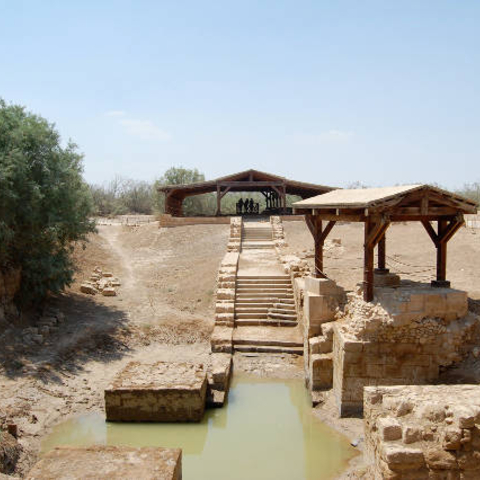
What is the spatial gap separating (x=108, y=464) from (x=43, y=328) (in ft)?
23.2

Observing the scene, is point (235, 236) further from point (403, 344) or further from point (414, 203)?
point (403, 344)

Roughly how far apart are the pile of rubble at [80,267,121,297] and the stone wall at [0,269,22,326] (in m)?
3.12

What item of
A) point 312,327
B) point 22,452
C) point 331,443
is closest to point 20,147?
point 22,452

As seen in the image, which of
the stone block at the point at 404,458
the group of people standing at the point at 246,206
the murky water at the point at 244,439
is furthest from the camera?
the group of people standing at the point at 246,206

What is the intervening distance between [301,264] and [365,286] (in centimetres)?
603

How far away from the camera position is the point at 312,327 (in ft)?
34.5

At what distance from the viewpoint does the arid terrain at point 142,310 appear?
9273 mm

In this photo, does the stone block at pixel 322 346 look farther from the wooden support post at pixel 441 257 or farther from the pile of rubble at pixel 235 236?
the pile of rubble at pixel 235 236

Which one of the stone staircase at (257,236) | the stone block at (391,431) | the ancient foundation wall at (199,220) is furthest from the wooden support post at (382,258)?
the ancient foundation wall at (199,220)

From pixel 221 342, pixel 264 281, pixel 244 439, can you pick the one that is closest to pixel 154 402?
pixel 244 439

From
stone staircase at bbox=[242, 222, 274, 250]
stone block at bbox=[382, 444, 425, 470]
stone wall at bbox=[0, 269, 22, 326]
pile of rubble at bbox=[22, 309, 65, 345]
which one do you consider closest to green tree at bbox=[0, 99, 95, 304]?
stone wall at bbox=[0, 269, 22, 326]

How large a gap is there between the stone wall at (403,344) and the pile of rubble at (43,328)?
7.49m

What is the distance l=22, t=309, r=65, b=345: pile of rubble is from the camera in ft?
37.9

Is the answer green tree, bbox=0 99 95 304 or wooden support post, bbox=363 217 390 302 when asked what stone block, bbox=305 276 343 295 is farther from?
green tree, bbox=0 99 95 304
